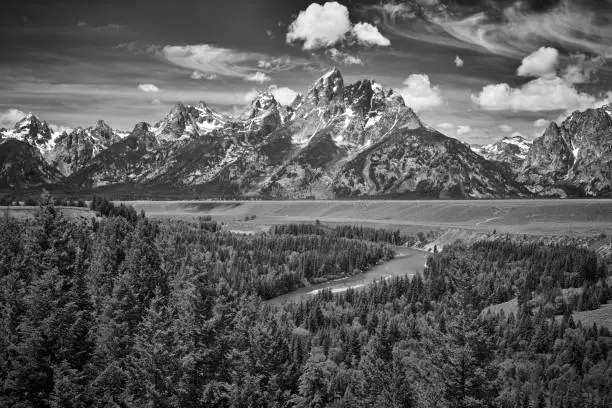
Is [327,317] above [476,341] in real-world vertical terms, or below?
below

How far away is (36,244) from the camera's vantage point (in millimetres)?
41188

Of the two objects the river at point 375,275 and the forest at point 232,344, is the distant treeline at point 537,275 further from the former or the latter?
the river at point 375,275

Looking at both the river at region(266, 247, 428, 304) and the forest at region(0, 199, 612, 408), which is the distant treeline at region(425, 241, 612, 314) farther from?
the river at region(266, 247, 428, 304)

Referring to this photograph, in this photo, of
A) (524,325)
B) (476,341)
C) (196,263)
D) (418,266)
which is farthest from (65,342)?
(418,266)

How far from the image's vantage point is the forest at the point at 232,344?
2952cm

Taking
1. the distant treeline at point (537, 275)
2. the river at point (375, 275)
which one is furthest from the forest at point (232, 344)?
the river at point (375, 275)

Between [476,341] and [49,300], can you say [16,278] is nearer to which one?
[49,300]

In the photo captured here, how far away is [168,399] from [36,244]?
19735mm

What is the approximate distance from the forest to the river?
31.0 meters

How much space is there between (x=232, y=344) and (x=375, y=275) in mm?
114231

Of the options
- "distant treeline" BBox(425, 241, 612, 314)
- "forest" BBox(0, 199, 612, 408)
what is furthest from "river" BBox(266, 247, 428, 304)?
"forest" BBox(0, 199, 612, 408)

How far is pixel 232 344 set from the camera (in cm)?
4003

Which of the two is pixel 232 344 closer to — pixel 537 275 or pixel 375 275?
pixel 537 275

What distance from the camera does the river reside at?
430 ft
